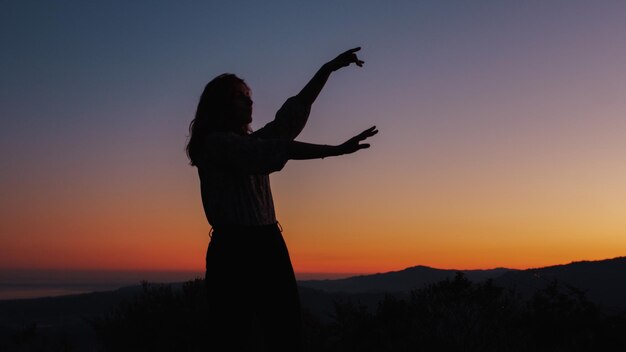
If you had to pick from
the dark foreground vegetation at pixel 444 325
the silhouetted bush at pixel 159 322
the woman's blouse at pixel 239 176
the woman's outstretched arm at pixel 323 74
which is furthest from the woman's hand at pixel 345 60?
the silhouetted bush at pixel 159 322

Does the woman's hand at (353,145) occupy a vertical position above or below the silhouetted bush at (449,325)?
above

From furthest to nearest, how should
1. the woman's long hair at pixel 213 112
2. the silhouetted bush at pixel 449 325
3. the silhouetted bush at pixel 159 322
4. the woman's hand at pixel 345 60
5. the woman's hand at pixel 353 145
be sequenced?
the silhouetted bush at pixel 159 322, the silhouetted bush at pixel 449 325, the woman's hand at pixel 345 60, the woman's long hair at pixel 213 112, the woman's hand at pixel 353 145

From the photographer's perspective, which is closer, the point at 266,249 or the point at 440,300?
the point at 266,249

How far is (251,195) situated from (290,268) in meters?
0.46

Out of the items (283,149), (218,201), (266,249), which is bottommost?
(266,249)

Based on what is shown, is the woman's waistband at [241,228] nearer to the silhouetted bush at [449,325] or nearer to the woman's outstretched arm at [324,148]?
the woman's outstretched arm at [324,148]

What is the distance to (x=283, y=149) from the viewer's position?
338 centimetres

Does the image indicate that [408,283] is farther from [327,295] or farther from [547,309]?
[547,309]

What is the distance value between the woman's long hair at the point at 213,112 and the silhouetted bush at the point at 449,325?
3.94 metres

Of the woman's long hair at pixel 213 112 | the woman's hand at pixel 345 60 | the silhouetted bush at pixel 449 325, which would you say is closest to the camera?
the woman's long hair at pixel 213 112

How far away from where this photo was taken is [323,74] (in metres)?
4.02

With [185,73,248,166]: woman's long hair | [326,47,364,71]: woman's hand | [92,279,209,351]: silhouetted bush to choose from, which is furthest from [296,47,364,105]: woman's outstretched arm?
[92,279,209,351]: silhouetted bush

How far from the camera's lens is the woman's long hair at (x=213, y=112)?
3.77 m

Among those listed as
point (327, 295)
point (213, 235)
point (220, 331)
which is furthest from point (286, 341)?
point (327, 295)
